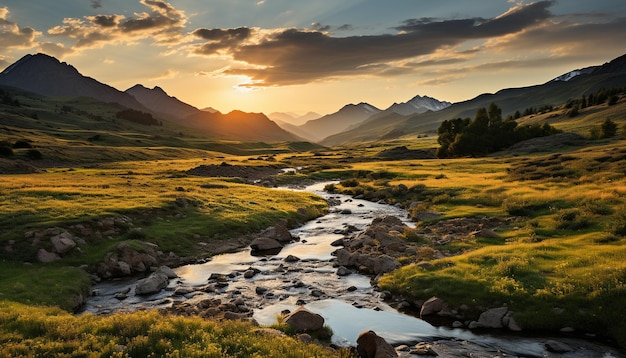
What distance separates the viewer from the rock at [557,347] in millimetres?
17844

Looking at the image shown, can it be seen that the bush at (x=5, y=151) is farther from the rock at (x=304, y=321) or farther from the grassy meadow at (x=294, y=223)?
the rock at (x=304, y=321)

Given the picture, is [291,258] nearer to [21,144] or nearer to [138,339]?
[138,339]

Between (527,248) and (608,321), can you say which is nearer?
(608,321)

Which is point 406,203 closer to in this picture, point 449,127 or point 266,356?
point 266,356

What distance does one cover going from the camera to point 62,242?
30797 millimetres

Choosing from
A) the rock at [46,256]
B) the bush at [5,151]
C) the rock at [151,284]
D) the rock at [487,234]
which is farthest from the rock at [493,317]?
the bush at [5,151]

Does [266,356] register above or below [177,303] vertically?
above

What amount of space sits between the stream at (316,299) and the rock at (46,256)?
4.94 meters

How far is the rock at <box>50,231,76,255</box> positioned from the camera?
99.5ft

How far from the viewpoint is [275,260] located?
33906 millimetres

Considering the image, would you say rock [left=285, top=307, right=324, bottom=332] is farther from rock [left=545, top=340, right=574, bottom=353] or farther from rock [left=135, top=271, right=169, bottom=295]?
rock [left=135, top=271, right=169, bottom=295]

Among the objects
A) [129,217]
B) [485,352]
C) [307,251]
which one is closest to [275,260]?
[307,251]

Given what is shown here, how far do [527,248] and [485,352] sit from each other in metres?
13.8

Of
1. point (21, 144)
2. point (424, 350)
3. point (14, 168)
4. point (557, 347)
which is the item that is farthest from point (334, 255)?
point (21, 144)
